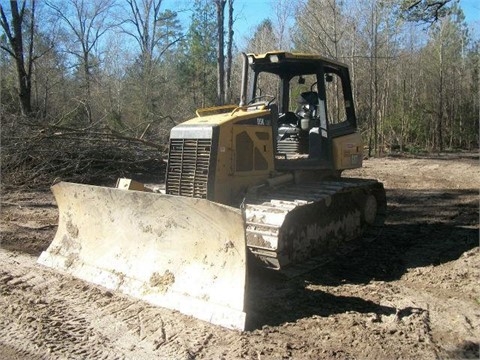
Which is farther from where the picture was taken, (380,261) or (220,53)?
(220,53)

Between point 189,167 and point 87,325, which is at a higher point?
point 189,167

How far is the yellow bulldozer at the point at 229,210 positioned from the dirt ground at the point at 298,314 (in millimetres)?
245

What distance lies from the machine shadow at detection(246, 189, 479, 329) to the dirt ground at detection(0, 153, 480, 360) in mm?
18

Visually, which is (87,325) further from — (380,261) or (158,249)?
(380,261)

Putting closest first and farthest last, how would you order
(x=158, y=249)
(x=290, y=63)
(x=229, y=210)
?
(x=229, y=210) → (x=158, y=249) → (x=290, y=63)

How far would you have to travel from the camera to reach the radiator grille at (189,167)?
5664 mm

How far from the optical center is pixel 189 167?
19.1 ft

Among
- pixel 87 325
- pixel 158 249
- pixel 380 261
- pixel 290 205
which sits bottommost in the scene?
pixel 87 325

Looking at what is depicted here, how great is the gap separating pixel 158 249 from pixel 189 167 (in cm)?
108

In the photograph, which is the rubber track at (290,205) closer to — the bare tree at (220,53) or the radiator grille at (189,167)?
the radiator grille at (189,167)

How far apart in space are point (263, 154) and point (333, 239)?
1465 mm

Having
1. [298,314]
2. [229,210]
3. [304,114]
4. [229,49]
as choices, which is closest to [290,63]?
[304,114]

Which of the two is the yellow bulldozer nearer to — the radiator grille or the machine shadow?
the radiator grille

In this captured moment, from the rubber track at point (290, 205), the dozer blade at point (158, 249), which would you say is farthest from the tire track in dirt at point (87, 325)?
the rubber track at point (290, 205)
